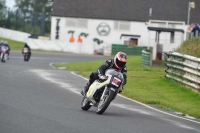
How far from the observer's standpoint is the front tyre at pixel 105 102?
14812mm

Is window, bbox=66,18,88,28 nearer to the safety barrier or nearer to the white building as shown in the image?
the white building

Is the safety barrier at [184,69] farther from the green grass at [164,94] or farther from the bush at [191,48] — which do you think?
the bush at [191,48]

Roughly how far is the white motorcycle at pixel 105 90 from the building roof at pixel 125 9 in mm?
63701

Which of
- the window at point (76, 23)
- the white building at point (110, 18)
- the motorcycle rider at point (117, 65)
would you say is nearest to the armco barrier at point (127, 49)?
the white building at point (110, 18)

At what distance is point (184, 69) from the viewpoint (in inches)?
917

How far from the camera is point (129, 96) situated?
2134cm

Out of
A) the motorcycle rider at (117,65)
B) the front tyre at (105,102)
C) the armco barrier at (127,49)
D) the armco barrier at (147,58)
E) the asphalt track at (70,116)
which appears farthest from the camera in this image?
the armco barrier at (127,49)

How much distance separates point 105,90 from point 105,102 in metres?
0.29

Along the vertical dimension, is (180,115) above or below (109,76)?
below

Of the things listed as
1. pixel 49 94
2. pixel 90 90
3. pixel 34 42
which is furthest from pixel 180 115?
pixel 34 42

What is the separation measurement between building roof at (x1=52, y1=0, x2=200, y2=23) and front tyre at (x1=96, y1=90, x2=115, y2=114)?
64143mm

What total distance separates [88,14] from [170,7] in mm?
9624

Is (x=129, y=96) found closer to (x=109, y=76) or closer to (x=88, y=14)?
(x=109, y=76)

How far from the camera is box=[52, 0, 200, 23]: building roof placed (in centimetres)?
7900
